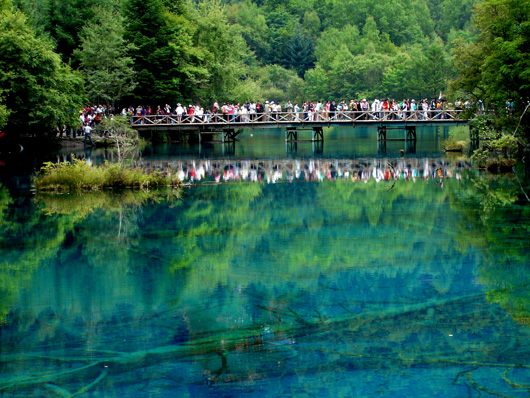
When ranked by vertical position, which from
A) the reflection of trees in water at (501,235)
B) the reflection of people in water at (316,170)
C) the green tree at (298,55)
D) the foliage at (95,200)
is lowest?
the reflection of trees in water at (501,235)

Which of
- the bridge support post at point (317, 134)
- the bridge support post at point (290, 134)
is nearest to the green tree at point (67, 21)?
the bridge support post at point (290, 134)

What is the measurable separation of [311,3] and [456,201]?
12076cm

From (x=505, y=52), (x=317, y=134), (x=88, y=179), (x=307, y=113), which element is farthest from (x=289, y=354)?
(x=317, y=134)

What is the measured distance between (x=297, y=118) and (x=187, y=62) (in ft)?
32.7

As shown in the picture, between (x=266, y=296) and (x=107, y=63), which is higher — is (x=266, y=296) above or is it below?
below

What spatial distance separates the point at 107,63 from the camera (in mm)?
44812

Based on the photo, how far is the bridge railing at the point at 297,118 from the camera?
41438 millimetres

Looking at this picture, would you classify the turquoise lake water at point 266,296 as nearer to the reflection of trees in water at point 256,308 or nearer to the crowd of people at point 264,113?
the reflection of trees in water at point 256,308

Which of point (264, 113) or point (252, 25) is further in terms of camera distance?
point (252, 25)

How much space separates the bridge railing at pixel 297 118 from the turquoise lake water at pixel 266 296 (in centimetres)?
2157

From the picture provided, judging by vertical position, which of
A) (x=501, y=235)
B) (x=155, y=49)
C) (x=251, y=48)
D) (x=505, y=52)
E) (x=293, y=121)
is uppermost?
(x=251, y=48)

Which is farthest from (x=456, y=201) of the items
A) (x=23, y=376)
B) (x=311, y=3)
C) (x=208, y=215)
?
(x=311, y=3)

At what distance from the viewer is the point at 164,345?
8.48 meters

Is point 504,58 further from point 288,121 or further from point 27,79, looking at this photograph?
point 27,79
